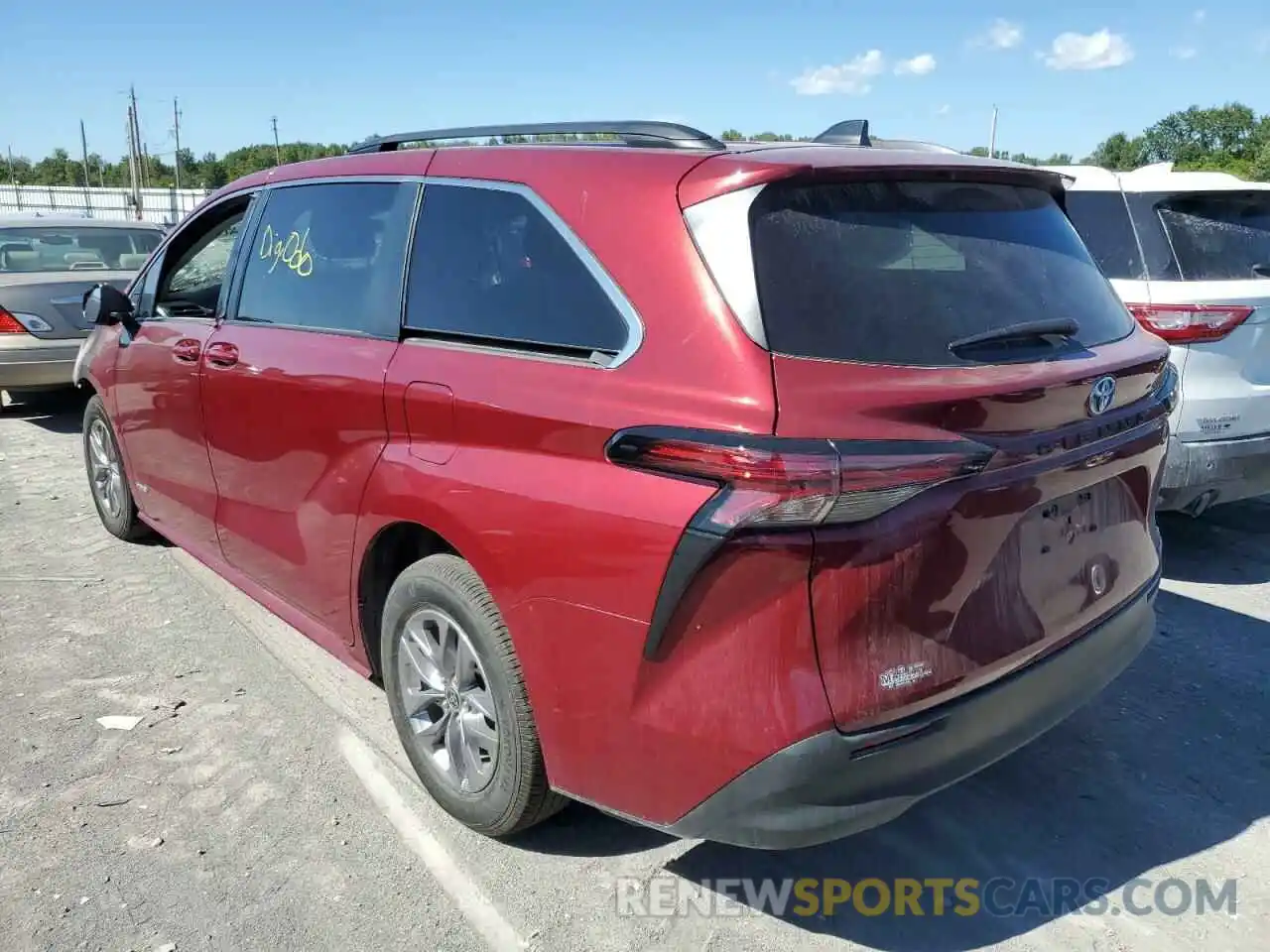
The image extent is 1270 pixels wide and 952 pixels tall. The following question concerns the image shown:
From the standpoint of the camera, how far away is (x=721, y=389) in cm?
214

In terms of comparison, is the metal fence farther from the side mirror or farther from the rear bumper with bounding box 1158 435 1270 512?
the rear bumper with bounding box 1158 435 1270 512

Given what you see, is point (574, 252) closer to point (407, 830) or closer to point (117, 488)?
point (407, 830)

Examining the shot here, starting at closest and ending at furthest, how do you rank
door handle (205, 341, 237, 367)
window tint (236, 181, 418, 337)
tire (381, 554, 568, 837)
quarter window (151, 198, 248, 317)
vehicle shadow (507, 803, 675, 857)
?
tire (381, 554, 568, 837) → vehicle shadow (507, 803, 675, 857) → window tint (236, 181, 418, 337) → door handle (205, 341, 237, 367) → quarter window (151, 198, 248, 317)

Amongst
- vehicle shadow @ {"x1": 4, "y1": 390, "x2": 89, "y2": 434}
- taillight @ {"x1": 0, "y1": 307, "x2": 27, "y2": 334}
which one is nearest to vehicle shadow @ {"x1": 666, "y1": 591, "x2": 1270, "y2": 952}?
taillight @ {"x1": 0, "y1": 307, "x2": 27, "y2": 334}

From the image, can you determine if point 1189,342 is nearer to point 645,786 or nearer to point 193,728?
point 645,786

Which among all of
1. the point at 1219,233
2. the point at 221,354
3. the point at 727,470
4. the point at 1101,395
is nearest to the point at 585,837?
the point at 727,470

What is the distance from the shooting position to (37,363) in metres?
8.07

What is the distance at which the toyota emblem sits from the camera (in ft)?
8.25

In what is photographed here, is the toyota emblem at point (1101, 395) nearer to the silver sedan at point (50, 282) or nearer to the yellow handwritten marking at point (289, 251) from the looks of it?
the yellow handwritten marking at point (289, 251)

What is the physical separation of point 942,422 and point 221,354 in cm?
286

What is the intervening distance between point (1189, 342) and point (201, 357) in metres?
4.30

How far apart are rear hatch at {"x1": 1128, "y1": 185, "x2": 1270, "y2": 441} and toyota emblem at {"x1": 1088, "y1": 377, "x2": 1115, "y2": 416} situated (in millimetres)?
2430

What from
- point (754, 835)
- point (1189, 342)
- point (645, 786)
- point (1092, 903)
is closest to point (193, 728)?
point (645, 786)

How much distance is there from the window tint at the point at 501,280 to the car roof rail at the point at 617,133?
271mm
